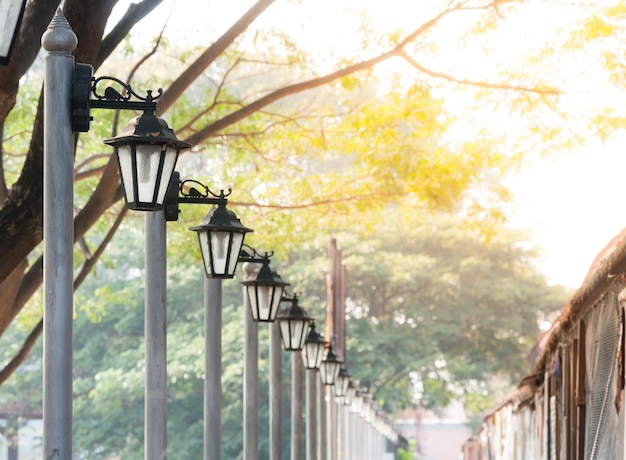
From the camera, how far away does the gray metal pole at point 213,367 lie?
34.8ft

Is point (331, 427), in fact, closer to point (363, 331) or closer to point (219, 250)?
point (363, 331)

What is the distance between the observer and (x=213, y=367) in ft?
35.0

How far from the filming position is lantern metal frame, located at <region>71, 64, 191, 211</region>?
6.21m

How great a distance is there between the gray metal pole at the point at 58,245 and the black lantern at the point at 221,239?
2678 mm

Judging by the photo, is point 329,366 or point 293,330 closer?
point 293,330

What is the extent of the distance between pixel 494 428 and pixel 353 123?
11.4m

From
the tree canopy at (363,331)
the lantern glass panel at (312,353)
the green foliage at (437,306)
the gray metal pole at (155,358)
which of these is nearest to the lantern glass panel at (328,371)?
the lantern glass panel at (312,353)

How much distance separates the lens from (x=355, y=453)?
39531 millimetres

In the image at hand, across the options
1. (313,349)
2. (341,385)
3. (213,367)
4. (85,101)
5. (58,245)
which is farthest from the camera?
(341,385)

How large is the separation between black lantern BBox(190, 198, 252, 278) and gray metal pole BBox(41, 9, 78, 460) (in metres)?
2.68

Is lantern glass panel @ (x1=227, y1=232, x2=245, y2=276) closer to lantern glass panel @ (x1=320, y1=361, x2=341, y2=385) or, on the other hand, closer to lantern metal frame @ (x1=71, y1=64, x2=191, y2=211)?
lantern metal frame @ (x1=71, y1=64, x2=191, y2=211)

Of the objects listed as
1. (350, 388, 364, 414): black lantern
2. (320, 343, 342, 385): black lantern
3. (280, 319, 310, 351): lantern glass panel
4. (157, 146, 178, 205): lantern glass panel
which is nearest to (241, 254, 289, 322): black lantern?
(280, 319, 310, 351): lantern glass panel

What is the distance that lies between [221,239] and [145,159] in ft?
8.68

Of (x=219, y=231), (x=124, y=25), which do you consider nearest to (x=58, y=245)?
(x=219, y=231)
